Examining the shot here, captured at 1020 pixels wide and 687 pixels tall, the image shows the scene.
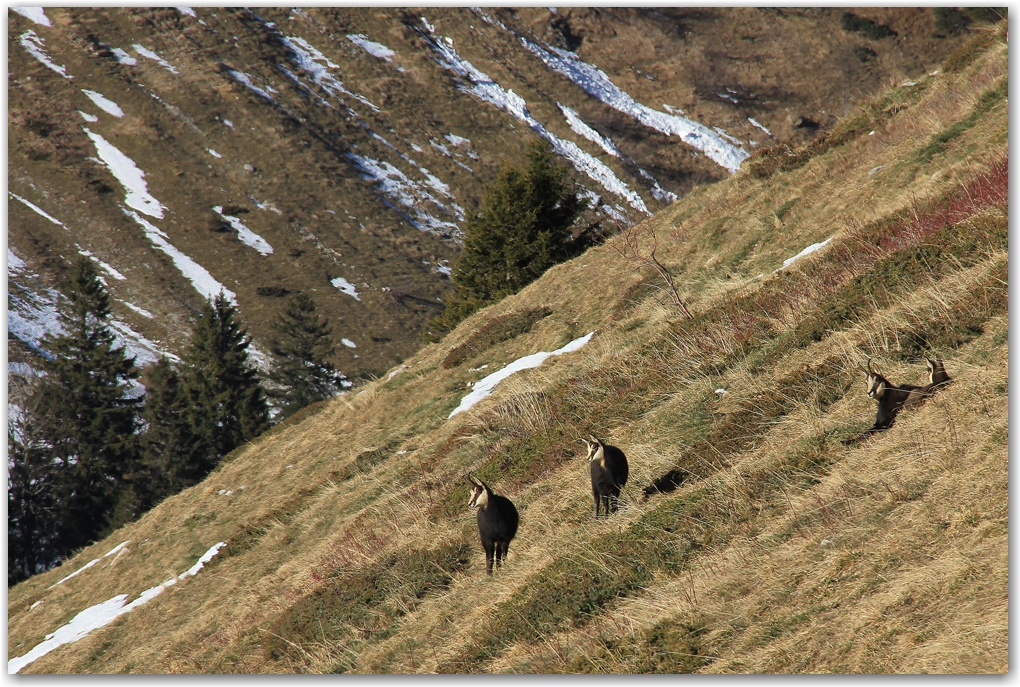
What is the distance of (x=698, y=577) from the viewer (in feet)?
23.1

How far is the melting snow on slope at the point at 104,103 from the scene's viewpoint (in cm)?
9988

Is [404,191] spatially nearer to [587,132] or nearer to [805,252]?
[587,132]

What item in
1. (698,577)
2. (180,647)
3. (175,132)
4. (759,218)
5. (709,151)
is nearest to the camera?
(698,577)

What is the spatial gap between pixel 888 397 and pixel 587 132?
114586 millimetres

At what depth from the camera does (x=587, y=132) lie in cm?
11738

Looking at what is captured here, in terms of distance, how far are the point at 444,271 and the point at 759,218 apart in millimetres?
71548

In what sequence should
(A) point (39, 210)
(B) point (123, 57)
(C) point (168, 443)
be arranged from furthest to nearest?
(B) point (123, 57)
(A) point (39, 210)
(C) point (168, 443)

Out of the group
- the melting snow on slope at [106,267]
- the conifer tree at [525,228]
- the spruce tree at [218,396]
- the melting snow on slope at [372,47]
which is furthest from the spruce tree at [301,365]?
the melting snow on slope at [372,47]

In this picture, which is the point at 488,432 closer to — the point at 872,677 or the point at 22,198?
the point at 872,677

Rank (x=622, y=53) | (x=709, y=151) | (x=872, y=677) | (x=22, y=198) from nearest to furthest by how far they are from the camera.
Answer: (x=872, y=677)
(x=22, y=198)
(x=709, y=151)
(x=622, y=53)

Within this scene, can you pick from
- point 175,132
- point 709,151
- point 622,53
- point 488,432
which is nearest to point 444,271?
point 175,132

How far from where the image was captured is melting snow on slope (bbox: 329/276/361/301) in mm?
84438

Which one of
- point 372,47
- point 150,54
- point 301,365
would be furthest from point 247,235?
point 372,47

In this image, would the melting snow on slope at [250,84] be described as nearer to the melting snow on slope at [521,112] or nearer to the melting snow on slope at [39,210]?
the melting snow on slope at [521,112]
